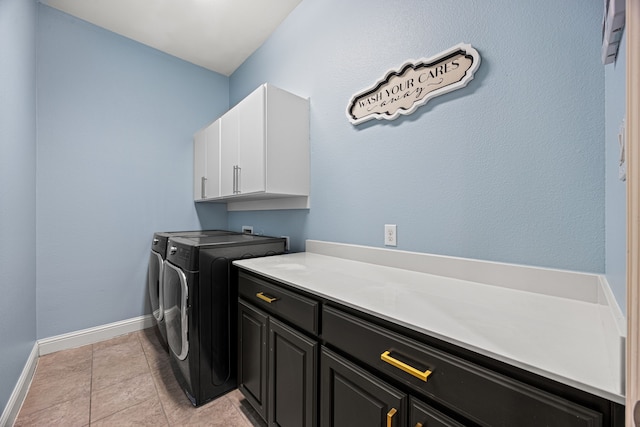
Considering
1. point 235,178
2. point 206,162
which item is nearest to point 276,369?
point 235,178

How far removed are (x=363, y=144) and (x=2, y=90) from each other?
1.89 m

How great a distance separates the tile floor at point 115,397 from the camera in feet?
4.67

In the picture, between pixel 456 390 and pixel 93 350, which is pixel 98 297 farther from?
pixel 456 390

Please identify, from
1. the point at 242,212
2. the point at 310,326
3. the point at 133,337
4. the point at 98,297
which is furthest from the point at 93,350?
the point at 310,326

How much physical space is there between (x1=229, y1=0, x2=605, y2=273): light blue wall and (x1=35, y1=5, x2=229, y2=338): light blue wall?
1.74 m

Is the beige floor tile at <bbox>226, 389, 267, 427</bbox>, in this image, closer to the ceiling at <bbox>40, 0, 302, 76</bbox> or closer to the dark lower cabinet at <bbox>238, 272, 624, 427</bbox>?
the dark lower cabinet at <bbox>238, 272, 624, 427</bbox>

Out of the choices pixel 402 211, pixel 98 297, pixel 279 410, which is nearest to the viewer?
pixel 279 410

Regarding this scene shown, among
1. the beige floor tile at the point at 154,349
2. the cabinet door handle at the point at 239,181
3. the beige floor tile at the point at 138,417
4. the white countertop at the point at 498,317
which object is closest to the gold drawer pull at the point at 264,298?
the white countertop at the point at 498,317

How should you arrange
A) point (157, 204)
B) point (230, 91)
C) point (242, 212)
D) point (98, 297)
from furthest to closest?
point (230, 91)
point (242, 212)
point (157, 204)
point (98, 297)

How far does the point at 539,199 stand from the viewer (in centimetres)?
100

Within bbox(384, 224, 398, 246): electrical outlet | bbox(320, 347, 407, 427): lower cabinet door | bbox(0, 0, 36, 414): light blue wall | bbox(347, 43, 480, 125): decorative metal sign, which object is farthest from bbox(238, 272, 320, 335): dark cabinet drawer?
bbox(0, 0, 36, 414): light blue wall

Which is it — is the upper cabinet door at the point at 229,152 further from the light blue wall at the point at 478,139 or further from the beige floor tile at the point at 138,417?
the beige floor tile at the point at 138,417

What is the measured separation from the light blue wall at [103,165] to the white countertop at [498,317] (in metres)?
1.91

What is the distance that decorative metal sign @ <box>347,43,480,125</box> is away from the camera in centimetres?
118
